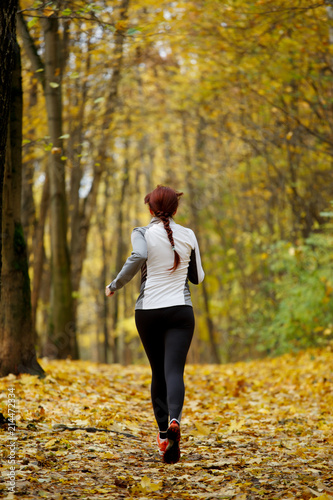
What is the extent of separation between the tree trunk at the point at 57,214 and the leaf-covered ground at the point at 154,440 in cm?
294

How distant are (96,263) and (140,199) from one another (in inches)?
273

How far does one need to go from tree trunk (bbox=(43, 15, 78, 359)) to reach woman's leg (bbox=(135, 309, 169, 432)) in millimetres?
6628

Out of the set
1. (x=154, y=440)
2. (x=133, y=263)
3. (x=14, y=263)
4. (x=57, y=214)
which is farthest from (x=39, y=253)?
(x=133, y=263)

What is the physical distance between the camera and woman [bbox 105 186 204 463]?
416 cm

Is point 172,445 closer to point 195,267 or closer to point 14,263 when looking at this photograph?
point 195,267

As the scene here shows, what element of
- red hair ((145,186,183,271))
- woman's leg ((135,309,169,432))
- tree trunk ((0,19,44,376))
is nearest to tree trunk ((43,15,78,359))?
tree trunk ((0,19,44,376))

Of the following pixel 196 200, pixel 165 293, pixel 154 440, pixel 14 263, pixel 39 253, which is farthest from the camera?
pixel 196 200

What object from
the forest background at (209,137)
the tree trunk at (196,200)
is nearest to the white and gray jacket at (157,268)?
the forest background at (209,137)

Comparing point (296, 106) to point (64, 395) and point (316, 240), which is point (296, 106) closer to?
point (316, 240)

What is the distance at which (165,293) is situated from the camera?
4.20m

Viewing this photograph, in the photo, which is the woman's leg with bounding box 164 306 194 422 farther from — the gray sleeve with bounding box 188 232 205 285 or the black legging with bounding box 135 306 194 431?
the gray sleeve with bounding box 188 232 205 285

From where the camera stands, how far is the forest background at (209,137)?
10625mm

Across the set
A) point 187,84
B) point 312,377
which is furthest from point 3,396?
point 187,84

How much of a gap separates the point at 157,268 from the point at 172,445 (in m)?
1.38
